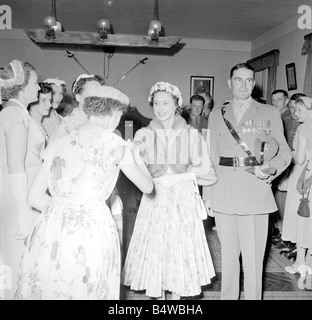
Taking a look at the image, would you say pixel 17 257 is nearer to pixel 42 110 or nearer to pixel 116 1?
pixel 42 110

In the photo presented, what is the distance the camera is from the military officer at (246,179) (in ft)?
7.06

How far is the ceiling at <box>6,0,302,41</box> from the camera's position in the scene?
5.10 m

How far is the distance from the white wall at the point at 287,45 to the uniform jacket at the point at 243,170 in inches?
140

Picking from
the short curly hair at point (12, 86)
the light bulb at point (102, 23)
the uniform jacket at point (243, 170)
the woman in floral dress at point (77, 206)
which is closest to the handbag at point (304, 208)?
the uniform jacket at point (243, 170)

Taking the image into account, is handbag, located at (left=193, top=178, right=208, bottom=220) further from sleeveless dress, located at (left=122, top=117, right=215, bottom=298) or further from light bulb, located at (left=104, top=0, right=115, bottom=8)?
light bulb, located at (left=104, top=0, right=115, bottom=8)

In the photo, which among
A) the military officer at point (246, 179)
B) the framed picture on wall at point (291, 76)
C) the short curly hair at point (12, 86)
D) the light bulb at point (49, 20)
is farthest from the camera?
the framed picture on wall at point (291, 76)

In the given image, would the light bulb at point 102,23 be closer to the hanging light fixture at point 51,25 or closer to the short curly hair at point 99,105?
the hanging light fixture at point 51,25

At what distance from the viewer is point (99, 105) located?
1.58m

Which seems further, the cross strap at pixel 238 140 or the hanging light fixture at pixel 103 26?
the hanging light fixture at pixel 103 26

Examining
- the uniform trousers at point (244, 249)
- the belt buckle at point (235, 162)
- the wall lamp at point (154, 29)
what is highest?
the wall lamp at point (154, 29)

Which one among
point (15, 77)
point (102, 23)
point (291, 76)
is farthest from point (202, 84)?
point (15, 77)

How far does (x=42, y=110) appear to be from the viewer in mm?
2836

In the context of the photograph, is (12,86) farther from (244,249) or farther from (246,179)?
(244,249)
